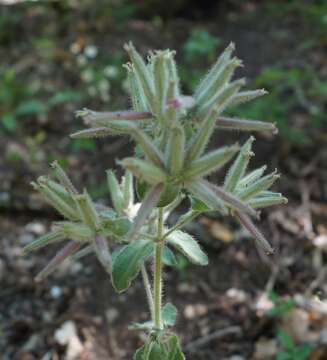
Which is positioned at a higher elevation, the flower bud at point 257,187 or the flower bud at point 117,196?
the flower bud at point 257,187

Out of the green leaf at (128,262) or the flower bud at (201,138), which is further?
the green leaf at (128,262)

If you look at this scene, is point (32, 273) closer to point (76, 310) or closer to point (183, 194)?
point (76, 310)

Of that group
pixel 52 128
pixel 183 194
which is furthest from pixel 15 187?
pixel 183 194

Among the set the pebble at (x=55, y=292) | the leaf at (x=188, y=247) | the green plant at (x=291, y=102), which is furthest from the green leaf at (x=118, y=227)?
the green plant at (x=291, y=102)

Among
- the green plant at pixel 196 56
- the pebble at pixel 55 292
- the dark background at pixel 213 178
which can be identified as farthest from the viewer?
the green plant at pixel 196 56

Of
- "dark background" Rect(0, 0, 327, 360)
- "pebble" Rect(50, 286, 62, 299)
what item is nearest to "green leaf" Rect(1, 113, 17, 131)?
"dark background" Rect(0, 0, 327, 360)

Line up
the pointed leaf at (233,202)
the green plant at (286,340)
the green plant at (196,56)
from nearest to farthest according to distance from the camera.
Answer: the pointed leaf at (233,202)
the green plant at (286,340)
the green plant at (196,56)

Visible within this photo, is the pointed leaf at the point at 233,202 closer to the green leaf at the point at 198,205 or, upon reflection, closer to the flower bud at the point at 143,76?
the green leaf at the point at 198,205
